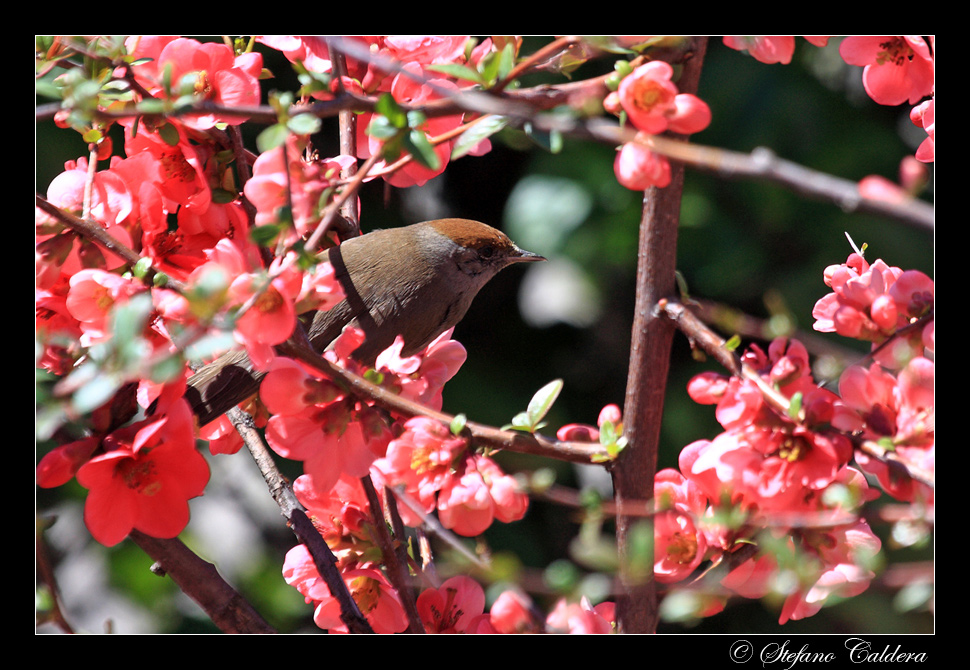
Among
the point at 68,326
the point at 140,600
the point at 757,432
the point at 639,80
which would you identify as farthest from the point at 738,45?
the point at 140,600

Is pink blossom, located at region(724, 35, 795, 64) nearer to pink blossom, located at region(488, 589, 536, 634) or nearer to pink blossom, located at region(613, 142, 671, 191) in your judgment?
pink blossom, located at region(613, 142, 671, 191)

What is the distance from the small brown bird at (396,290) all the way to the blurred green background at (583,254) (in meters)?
0.68

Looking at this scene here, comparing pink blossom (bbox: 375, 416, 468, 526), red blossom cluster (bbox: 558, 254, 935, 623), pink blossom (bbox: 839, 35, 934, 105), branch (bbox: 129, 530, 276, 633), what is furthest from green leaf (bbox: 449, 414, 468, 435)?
pink blossom (bbox: 839, 35, 934, 105)

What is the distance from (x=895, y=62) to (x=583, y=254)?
1.32 meters

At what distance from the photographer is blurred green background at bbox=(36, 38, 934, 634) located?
1.96m

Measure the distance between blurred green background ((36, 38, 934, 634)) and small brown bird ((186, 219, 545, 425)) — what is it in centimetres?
68

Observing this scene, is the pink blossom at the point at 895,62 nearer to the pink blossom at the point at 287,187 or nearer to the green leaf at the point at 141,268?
the pink blossom at the point at 287,187

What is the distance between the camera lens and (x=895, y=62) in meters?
0.82

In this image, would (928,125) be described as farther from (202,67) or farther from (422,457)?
(202,67)

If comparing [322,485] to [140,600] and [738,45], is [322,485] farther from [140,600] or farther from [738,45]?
[140,600]

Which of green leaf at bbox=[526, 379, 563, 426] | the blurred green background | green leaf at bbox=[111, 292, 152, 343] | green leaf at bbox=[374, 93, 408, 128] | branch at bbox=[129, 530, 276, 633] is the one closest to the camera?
green leaf at bbox=[111, 292, 152, 343]

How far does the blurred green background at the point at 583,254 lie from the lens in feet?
6.42

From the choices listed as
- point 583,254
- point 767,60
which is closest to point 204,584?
point 767,60

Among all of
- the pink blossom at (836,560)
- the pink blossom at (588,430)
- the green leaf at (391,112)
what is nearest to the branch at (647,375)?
the pink blossom at (588,430)
